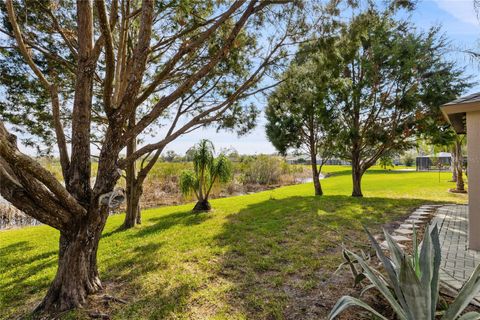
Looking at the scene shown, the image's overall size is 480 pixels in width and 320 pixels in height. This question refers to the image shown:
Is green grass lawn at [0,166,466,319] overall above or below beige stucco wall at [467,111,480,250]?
below

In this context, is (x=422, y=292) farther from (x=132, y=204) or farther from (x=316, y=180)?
(x=316, y=180)

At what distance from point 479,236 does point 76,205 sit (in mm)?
6446

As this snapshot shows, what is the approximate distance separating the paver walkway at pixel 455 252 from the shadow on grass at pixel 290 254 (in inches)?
44.8

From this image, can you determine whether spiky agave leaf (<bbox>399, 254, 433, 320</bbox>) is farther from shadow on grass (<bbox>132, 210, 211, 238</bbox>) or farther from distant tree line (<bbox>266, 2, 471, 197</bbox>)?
distant tree line (<bbox>266, 2, 471, 197</bbox>)

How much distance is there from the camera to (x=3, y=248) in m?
6.29

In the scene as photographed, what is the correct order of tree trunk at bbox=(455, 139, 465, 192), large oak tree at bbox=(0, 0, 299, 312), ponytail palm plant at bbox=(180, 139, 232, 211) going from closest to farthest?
1. large oak tree at bbox=(0, 0, 299, 312)
2. ponytail palm plant at bbox=(180, 139, 232, 211)
3. tree trunk at bbox=(455, 139, 465, 192)

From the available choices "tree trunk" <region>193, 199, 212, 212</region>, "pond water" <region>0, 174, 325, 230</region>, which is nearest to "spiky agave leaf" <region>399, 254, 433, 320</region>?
"tree trunk" <region>193, 199, 212, 212</region>

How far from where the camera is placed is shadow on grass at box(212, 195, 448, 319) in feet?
10.1

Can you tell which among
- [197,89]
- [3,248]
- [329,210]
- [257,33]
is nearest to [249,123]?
[197,89]

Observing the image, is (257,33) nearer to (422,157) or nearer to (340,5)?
(340,5)

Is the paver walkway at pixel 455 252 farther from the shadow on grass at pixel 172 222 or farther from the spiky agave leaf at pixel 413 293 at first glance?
the shadow on grass at pixel 172 222

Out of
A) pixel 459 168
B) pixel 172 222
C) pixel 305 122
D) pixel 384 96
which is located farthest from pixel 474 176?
pixel 459 168

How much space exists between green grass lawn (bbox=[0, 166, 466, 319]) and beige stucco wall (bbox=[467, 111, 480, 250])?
74.7 inches

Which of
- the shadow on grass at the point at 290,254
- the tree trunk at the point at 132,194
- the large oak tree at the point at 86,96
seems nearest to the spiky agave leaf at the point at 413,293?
the shadow on grass at the point at 290,254
